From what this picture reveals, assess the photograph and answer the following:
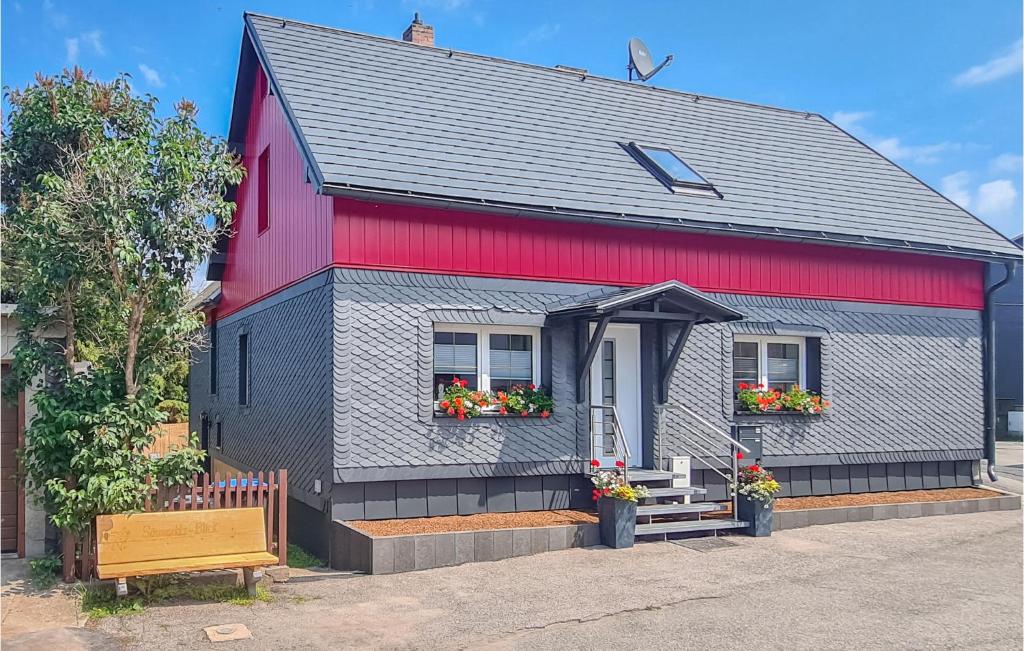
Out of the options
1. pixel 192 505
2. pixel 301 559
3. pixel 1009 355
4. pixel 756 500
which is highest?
pixel 1009 355

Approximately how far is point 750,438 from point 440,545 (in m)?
5.19

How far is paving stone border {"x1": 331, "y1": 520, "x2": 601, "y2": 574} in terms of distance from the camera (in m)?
9.55

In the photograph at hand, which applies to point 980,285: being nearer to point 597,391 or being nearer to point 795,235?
point 795,235

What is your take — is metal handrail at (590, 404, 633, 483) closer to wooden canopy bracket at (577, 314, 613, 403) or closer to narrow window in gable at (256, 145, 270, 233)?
wooden canopy bracket at (577, 314, 613, 403)

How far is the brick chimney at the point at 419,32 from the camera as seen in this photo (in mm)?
17562

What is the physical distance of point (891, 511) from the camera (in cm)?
1295

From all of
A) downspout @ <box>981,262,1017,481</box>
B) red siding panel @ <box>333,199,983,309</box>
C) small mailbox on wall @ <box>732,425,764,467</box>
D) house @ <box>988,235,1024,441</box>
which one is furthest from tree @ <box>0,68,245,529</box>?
house @ <box>988,235,1024,441</box>

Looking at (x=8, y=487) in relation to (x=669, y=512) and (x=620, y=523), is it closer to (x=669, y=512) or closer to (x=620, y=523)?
(x=620, y=523)

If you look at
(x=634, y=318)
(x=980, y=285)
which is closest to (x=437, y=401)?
(x=634, y=318)

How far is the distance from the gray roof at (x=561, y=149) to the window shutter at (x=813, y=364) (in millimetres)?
1626

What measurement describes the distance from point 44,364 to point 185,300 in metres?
1.45

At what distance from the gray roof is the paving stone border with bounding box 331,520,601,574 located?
3.99 metres

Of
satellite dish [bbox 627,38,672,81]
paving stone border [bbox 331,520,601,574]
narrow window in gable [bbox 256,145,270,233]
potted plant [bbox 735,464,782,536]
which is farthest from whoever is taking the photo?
satellite dish [bbox 627,38,672,81]

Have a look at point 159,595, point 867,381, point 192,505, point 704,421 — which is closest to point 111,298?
point 192,505
